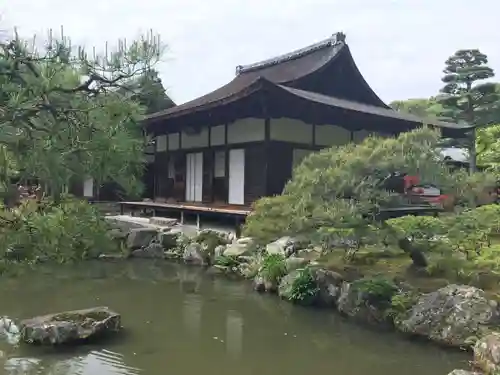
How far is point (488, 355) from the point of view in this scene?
193 inches

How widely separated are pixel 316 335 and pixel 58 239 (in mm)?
3828

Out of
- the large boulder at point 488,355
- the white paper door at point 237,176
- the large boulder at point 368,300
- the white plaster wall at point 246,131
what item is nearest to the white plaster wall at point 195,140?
the white plaster wall at point 246,131

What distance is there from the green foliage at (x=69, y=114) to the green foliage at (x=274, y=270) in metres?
5.40

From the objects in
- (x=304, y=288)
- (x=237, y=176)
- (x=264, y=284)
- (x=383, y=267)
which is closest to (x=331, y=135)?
(x=237, y=176)

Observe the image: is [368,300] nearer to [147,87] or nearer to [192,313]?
[192,313]

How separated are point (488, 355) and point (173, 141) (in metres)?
13.3

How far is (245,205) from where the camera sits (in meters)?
13.7

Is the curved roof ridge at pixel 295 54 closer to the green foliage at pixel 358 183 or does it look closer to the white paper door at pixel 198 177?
the white paper door at pixel 198 177

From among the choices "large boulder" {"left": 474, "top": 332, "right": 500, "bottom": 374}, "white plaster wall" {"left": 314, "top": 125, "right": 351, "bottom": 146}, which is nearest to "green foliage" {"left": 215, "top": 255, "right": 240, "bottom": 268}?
"white plaster wall" {"left": 314, "top": 125, "right": 351, "bottom": 146}

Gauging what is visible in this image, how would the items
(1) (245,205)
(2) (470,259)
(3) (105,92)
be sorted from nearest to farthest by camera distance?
(3) (105,92) → (2) (470,259) → (1) (245,205)

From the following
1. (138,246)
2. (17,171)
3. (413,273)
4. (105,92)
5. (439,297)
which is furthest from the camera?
(138,246)

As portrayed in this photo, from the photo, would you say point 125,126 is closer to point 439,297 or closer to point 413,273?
point 439,297

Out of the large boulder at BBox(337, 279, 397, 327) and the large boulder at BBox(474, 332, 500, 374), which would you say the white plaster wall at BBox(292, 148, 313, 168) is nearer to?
the large boulder at BBox(337, 279, 397, 327)

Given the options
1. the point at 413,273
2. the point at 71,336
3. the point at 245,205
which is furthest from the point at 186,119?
the point at 71,336
